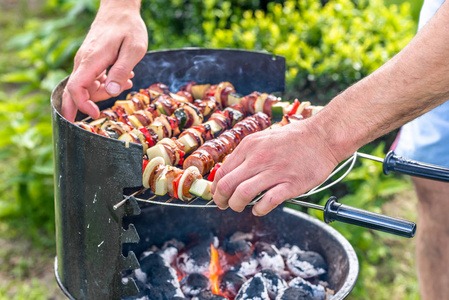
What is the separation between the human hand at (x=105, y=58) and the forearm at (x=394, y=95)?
3.40 ft

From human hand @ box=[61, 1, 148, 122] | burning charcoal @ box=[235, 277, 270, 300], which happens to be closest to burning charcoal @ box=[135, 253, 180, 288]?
burning charcoal @ box=[235, 277, 270, 300]

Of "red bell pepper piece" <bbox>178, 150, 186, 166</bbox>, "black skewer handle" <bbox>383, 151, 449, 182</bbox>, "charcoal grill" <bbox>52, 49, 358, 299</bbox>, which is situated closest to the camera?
"charcoal grill" <bbox>52, 49, 358, 299</bbox>

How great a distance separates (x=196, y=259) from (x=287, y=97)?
1.93 meters

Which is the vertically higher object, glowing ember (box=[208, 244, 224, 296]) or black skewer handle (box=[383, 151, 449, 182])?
black skewer handle (box=[383, 151, 449, 182])

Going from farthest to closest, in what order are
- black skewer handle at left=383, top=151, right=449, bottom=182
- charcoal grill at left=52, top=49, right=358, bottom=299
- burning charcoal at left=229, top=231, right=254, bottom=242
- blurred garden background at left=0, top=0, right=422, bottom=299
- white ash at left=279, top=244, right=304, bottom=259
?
1. blurred garden background at left=0, top=0, right=422, bottom=299
2. burning charcoal at left=229, top=231, right=254, bottom=242
3. white ash at left=279, top=244, right=304, bottom=259
4. black skewer handle at left=383, top=151, right=449, bottom=182
5. charcoal grill at left=52, top=49, right=358, bottom=299

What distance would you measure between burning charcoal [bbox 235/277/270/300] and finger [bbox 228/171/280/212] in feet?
2.48

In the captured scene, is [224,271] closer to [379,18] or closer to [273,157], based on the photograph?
[273,157]

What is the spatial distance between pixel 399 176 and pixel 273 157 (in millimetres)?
4012

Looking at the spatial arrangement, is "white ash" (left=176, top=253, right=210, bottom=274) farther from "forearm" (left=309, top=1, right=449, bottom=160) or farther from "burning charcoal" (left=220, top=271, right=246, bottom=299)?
"forearm" (left=309, top=1, right=449, bottom=160)

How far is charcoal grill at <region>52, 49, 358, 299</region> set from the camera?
1.91 metres

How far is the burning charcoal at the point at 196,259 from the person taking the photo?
2697mm

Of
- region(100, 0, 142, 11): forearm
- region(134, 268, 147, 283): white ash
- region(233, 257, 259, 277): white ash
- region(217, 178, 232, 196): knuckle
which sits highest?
region(100, 0, 142, 11): forearm

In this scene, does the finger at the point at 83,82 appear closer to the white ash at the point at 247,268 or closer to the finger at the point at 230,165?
the finger at the point at 230,165

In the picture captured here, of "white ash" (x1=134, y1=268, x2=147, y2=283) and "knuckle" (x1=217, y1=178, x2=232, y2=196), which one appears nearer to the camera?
"knuckle" (x1=217, y1=178, x2=232, y2=196)
